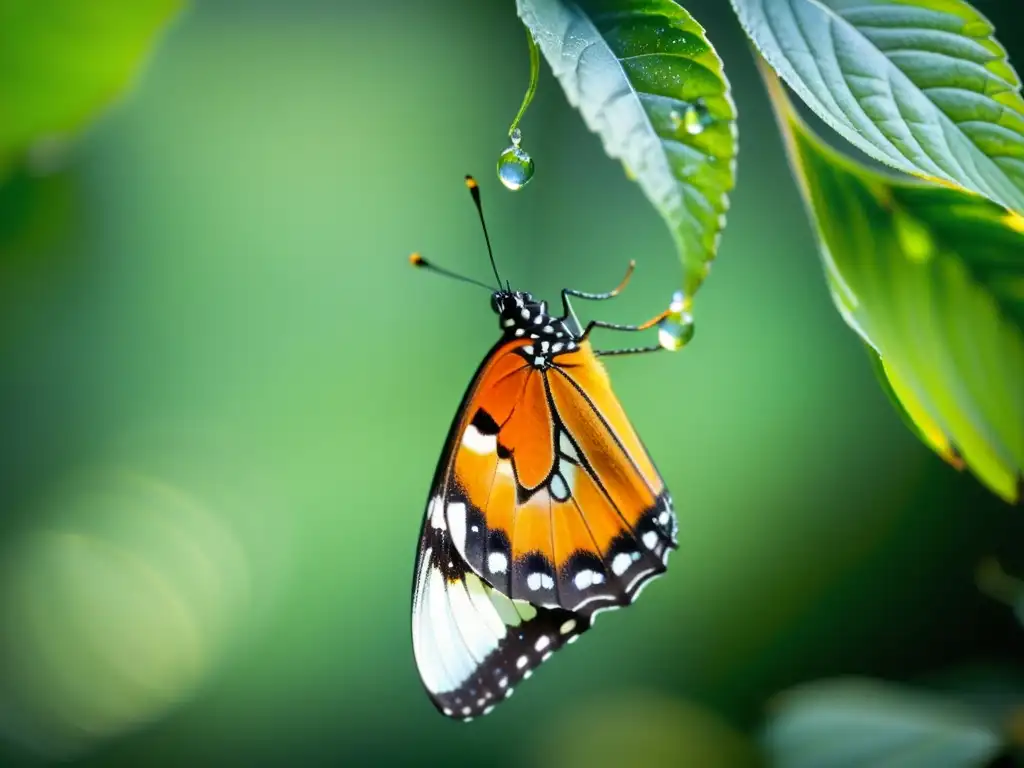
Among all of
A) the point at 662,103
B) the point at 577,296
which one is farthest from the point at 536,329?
the point at 662,103

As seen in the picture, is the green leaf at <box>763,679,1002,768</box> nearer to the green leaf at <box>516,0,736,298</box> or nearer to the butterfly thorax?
the butterfly thorax

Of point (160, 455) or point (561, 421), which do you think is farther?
point (160, 455)

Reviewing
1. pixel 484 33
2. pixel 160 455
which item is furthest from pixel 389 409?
pixel 484 33

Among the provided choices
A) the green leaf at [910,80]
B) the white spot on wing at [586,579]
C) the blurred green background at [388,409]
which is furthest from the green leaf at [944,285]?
the blurred green background at [388,409]

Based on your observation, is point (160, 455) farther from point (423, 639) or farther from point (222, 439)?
point (423, 639)

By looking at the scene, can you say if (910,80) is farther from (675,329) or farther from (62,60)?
(62,60)
